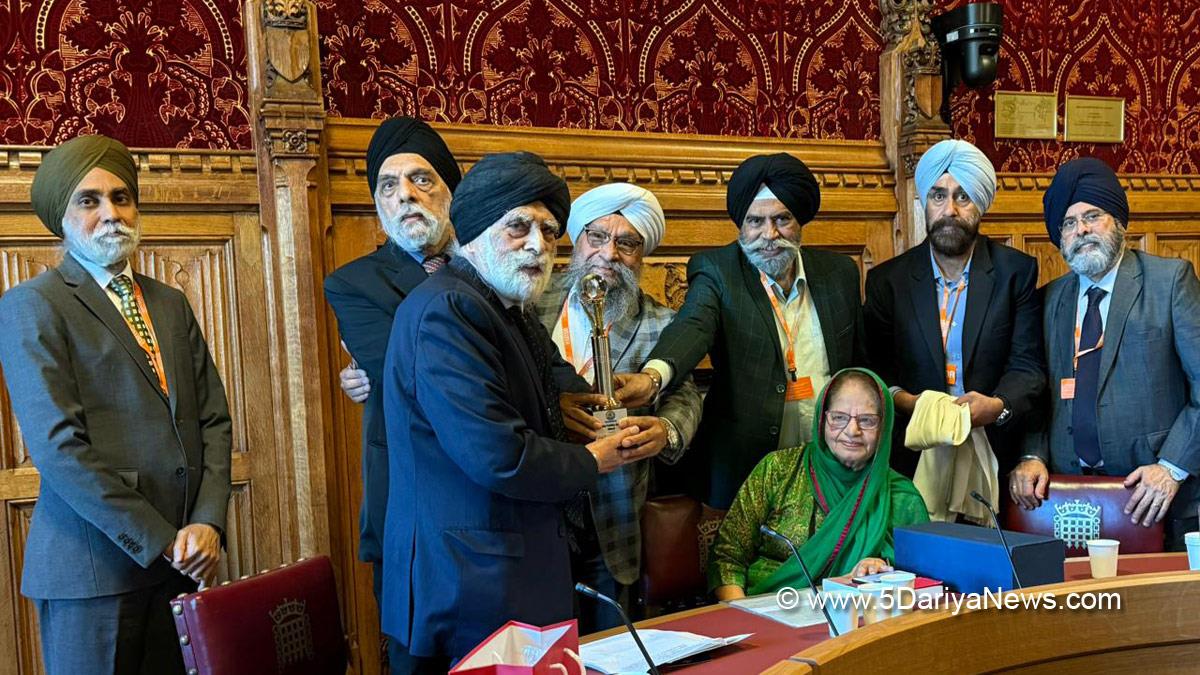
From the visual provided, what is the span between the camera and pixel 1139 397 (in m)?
2.99

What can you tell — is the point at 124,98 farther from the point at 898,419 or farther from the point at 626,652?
the point at 898,419

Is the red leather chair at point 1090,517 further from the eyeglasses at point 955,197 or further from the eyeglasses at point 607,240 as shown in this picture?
the eyeglasses at point 607,240

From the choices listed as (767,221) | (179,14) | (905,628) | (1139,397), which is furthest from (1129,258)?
(179,14)

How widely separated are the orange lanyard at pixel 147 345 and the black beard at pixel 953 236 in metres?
2.29

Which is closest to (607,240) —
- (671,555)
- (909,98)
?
(671,555)

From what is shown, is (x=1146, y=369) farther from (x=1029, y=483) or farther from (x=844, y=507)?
(x=844, y=507)

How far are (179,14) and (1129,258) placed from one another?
298 centimetres

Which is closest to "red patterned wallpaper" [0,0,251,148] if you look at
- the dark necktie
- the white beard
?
the white beard

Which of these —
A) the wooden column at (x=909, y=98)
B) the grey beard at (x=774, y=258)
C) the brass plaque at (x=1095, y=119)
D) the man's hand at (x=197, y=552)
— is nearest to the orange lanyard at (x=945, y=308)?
the grey beard at (x=774, y=258)

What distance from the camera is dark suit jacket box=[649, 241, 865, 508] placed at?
2891mm

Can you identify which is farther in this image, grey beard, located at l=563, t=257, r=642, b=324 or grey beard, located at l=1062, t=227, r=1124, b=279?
grey beard, located at l=1062, t=227, r=1124, b=279

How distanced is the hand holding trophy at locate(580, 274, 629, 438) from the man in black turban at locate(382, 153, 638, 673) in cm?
11

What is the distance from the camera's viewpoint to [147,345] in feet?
7.88

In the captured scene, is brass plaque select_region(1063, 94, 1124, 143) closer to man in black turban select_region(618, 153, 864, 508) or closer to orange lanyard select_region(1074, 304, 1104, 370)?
orange lanyard select_region(1074, 304, 1104, 370)
